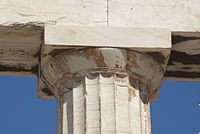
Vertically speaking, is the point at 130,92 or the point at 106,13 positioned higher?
the point at 106,13

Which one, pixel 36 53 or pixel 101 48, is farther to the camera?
pixel 36 53

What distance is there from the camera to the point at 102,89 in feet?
36.4

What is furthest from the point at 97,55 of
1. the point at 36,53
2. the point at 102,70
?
the point at 36,53

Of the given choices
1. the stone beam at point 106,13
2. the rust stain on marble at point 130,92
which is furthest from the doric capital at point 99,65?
the stone beam at point 106,13

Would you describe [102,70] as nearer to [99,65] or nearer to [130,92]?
[99,65]

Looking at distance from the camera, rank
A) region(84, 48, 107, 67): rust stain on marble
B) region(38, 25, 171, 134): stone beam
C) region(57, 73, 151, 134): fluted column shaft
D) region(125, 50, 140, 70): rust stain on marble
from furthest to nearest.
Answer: region(125, 50, 140, 70): rust stain on marble < region(84, 48, 107, 67): rust stain on marble < region(38, 25, 171, 134): stone beam < region(57, 73, 151, 134): fluted column shaft

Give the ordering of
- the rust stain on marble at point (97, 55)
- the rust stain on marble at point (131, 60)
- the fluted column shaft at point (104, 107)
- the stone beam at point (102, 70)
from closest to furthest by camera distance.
→ the fluted column shaft at point (104, 107) → the stone beam at point (102, 70) → the rust stain on marble at point (97, 55) → the rust stain on marble at point (131, 60)

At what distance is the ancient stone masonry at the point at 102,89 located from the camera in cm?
1084

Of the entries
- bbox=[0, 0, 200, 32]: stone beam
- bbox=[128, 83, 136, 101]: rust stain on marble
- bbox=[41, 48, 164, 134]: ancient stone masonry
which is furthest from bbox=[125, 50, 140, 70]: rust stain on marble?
bbox=[0, 0, 200, 32]: stone beam

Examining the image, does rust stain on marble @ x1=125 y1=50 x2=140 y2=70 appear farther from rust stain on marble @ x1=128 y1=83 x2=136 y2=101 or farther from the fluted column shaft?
rust stain on marble @ x1=128 y1=83 x2=136 y2=101

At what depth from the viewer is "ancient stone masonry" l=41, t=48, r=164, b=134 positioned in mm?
10844

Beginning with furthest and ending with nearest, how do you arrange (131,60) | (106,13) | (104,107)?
(106,13), (131,60), (104,107)

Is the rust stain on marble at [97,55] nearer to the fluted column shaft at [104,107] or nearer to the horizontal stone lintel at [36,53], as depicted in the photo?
the fluted column shaft at [104,107]

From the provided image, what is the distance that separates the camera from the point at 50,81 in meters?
11.9
